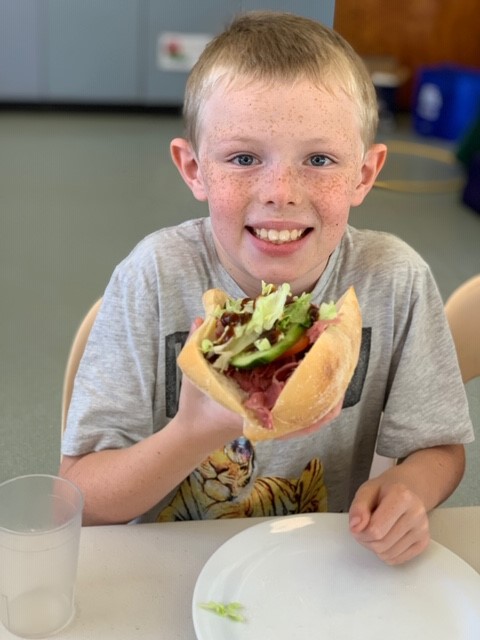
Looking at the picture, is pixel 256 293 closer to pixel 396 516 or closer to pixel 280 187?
pixel 280 187

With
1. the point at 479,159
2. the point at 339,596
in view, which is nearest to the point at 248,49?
the point at 339,596

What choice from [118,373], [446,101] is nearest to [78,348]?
[118,373]

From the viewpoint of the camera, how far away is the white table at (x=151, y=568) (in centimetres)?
82

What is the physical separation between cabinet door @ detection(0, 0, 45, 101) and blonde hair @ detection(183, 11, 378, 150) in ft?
12.6

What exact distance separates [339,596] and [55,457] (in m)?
1.46

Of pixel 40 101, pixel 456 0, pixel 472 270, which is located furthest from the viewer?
pixel 456 0

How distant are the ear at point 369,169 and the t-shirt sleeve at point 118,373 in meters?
0.28

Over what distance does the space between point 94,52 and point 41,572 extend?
15.0 feet

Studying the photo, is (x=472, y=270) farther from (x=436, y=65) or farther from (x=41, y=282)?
(x=436, y=65)

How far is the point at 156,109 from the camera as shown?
17.3 ft

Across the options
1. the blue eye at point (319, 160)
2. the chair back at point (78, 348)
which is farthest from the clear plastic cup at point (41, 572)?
the blue eye at point (319, 160)

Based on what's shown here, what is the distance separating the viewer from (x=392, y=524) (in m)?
0.93

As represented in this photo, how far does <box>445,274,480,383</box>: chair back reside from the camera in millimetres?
1316

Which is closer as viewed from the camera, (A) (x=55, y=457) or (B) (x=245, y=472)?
(B) (x=245, y=472)
